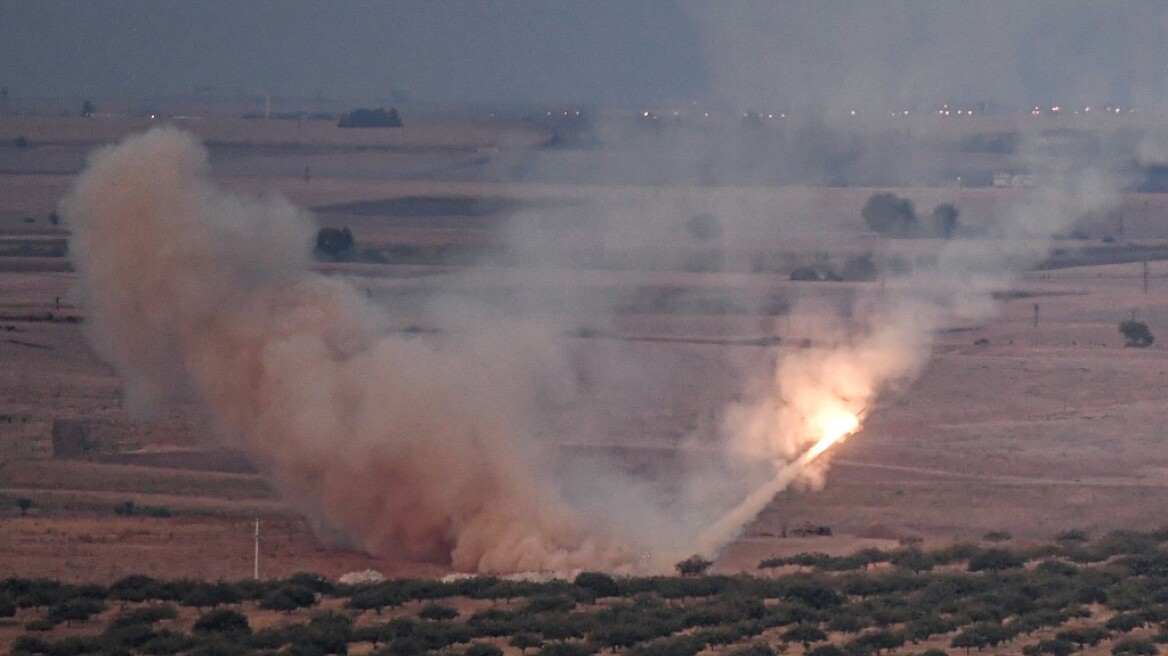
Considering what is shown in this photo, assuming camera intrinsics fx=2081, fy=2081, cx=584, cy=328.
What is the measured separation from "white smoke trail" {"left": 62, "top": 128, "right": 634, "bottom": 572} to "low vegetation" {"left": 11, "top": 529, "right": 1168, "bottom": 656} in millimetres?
2624

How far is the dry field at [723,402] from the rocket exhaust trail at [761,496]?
0.49 metres

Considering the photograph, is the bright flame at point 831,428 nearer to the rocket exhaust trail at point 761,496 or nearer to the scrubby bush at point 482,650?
the rocket exhaust trail at point 761,496

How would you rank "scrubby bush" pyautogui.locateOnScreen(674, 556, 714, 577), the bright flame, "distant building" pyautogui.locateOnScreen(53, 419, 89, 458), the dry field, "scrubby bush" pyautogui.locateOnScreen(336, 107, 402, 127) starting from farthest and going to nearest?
"scrubby bush" pyautogui.locateOnScreen(336, 107, 402, 127)
"distant building" pyautogui.locateOnScreen(53, 419, 89, 458)
the bright flame
the dry field
"scrubby bush" pyautogui.locateOnScreen(674, 556, 714, 577)

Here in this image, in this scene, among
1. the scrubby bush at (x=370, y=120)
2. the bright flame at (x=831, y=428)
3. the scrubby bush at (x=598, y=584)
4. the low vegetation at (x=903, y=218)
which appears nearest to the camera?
the scrubby bush at (x=598, y=584)

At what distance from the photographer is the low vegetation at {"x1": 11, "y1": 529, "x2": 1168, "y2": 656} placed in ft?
81.5

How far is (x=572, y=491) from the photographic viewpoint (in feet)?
113

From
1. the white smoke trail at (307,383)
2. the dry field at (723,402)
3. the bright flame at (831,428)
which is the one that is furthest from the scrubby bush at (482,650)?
the bright flame at (831,428)

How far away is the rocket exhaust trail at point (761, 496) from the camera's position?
33031 mm

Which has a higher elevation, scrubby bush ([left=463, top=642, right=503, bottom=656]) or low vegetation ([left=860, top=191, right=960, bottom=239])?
Answer: low vegetation ([left=860, top=191, right=960, bottom=239])

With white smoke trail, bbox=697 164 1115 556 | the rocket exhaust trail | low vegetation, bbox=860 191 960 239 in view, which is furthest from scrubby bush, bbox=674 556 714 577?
low vegetation, bbox=860 191 960 239

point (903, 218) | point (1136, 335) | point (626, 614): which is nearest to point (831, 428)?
point (626, 614)

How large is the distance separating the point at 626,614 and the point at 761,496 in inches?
312

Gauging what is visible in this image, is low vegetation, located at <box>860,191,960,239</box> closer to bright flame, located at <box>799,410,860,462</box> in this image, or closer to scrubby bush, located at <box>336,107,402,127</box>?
bright flame, located at <box>799,410,860,462</box>

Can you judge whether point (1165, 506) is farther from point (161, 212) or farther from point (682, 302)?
point (682, 302)
